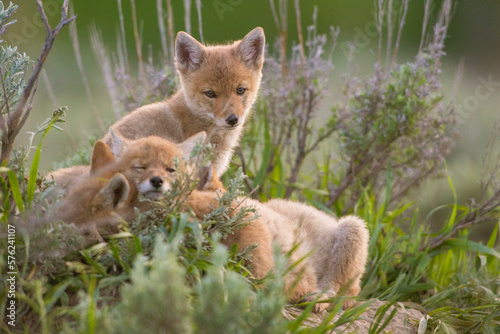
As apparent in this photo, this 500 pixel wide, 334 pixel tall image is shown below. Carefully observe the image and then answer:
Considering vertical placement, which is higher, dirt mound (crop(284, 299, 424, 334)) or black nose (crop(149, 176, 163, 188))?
black nose (crop(149, 176, 163, 188))

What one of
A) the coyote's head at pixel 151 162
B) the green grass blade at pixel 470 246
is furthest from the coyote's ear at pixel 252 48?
the green grass blade at pixel 470 246

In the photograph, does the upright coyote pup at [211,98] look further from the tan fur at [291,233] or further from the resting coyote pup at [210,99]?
the tan fur at [291,233]

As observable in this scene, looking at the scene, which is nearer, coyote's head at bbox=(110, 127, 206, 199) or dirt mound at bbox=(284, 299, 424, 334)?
coyote's head at bbox=(110, 127, 206, 199)

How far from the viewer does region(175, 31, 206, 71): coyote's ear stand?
4.65m

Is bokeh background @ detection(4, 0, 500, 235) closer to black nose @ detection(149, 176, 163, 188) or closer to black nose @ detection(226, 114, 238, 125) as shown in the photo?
black nose @ detection(226, 114, 238, 125)

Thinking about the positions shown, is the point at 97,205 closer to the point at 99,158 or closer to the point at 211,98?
the point at 99,158

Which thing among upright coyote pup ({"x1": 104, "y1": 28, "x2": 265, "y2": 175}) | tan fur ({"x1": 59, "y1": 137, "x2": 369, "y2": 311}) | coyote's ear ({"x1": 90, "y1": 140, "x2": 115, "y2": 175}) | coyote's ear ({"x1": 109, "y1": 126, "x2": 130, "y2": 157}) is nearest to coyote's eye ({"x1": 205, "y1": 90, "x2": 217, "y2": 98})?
upright coyote pup ({"x1": 104, "y1": 28, "x2": 265, "y2": 175})

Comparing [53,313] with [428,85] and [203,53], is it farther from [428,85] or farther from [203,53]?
[428,85]

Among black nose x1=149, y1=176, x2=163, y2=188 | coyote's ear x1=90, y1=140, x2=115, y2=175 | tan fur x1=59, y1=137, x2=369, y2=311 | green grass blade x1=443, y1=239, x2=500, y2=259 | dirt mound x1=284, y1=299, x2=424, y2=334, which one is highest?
coyote's ear x1=90, y1=140, x2=115, y2=175

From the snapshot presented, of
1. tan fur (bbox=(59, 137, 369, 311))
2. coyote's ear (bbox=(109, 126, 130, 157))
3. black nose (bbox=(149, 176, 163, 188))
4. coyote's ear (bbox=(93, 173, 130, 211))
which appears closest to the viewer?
coyote's ear (bbox=(93, 173, 130, 211))

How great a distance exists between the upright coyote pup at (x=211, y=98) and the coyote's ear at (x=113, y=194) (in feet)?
4.54

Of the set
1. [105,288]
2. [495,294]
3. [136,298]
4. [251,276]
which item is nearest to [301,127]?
[495,294]

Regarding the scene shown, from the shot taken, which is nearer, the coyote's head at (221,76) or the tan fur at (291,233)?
the tan fur at (291,233)

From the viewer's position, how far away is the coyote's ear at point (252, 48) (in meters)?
4.77
